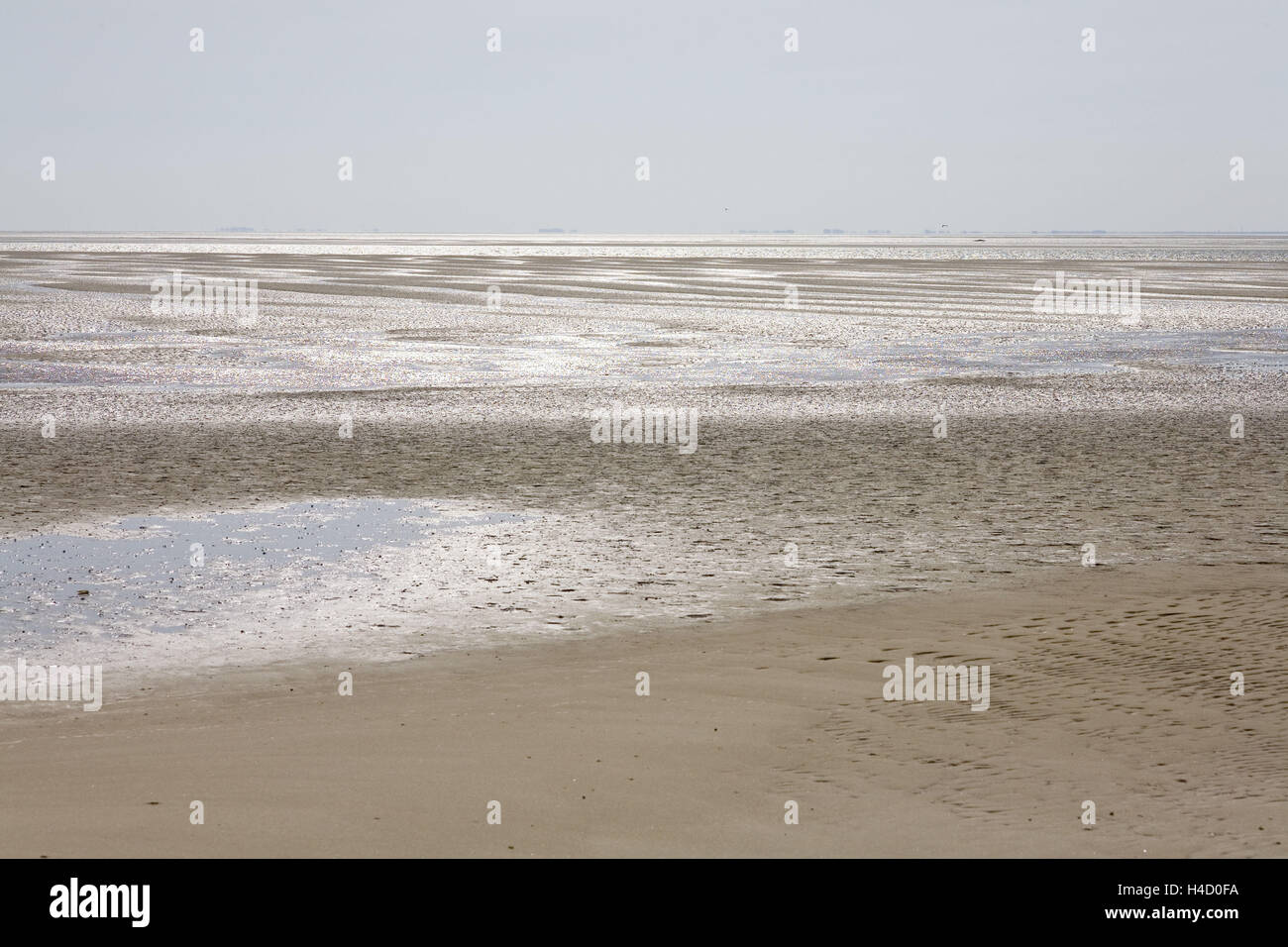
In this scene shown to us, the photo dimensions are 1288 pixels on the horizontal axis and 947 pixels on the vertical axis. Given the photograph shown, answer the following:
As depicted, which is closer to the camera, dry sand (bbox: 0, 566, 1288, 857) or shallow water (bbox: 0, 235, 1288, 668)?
dry sand (bbox: 0, 566, 1288, 857)

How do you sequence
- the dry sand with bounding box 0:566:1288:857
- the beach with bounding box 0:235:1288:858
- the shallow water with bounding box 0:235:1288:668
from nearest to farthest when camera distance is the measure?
the dry sand with bounding box 0:566:1288:857
the beach with bounding box 0:235:1288:858
the shallow water with bounding box 0:235:1288:668

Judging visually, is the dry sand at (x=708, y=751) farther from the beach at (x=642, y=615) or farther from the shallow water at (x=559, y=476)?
the shallow water at (x=559, y=476)

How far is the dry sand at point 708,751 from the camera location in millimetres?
6207

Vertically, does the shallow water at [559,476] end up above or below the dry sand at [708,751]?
above

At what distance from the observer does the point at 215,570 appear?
451 inches

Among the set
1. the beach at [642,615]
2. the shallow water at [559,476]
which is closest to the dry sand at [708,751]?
the beach at [642,615]

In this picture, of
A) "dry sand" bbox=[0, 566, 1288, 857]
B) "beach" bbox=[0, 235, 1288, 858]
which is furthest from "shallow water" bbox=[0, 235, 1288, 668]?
"dry sand" bbox=[0, 566, 1288, 857]

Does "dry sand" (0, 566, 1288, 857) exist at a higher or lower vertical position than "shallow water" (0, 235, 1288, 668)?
lower

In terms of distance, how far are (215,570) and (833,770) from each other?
21.0 feet

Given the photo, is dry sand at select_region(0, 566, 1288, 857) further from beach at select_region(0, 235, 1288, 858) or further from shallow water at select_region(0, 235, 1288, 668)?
shallow water at select_region(0, 235, 1288, 668)

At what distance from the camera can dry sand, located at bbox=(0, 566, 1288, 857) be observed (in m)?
6.21

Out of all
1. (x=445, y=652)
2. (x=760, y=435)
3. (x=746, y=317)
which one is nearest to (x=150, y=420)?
(x=760, y=435)

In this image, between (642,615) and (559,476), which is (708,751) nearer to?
(642,615)

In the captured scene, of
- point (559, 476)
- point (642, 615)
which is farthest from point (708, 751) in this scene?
point (559, 476)
